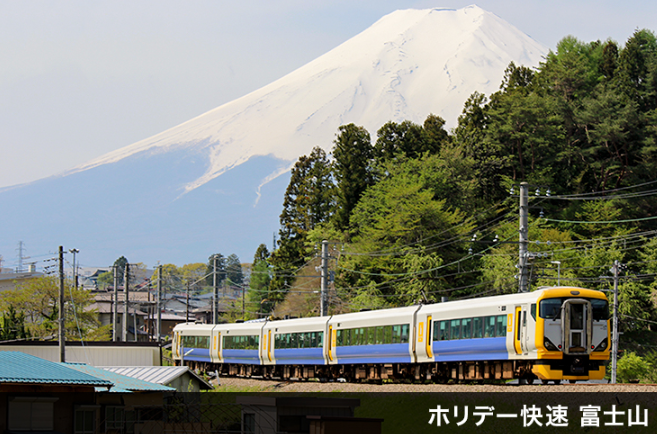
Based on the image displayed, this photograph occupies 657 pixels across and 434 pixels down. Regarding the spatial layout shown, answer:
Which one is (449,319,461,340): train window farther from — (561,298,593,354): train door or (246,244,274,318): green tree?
(246,244,274,318): green tree

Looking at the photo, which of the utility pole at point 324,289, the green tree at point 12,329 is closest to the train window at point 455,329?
the utility pole at point 324,289

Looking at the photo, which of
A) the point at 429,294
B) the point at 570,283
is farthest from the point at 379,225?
the point at 570,283

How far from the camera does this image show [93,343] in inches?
1646

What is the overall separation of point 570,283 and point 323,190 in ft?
140

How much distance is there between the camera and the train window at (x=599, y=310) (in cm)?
2459

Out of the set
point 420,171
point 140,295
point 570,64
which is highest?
point 570,64

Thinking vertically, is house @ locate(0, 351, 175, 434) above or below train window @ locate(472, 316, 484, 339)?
below

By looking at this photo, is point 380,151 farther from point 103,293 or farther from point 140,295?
point 140,295

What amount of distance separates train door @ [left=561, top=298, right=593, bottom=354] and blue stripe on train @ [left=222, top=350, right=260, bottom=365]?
19501mm

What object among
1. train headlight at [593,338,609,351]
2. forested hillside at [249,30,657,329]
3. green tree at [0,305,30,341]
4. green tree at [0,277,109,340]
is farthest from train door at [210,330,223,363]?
train headlight at [593,338,609,351]

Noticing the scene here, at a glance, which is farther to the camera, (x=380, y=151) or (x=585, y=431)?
(x=380, y=151)

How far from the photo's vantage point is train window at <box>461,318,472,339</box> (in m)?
26.5

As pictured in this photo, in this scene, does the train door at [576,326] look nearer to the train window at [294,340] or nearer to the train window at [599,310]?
the train window at [599,310]

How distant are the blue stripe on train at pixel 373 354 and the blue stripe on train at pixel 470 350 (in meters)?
1.95
